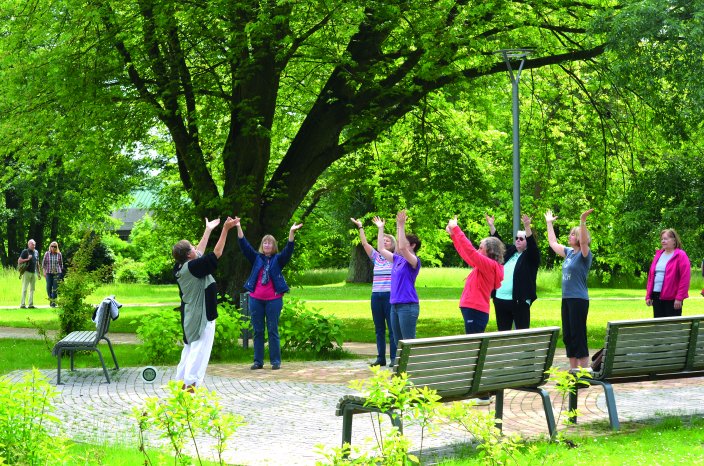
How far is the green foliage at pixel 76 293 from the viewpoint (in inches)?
612

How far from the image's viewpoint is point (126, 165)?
21859 mm

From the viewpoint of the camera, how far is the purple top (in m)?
11.8

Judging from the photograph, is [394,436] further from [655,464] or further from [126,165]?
[126,165]

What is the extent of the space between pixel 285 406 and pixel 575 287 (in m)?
3.28

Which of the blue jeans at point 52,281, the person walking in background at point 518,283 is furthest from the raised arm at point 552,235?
the blue jeans at point 52,281

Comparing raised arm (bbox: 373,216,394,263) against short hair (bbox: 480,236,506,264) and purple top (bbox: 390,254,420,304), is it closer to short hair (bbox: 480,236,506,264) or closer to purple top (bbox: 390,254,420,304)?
purple top (bbox: 390,254,420,304)

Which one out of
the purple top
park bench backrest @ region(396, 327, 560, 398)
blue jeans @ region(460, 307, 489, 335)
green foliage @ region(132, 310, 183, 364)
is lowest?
green foliage @ region(132, 310, 183, 364)

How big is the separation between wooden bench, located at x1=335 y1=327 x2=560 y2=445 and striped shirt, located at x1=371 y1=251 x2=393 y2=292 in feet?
15.8

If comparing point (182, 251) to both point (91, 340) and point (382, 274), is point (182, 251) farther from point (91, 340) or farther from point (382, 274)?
point (382, 274)

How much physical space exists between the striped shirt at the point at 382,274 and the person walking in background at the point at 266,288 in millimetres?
1114

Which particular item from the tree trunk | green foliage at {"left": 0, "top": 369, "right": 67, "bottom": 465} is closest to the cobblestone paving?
green foliage at {"left": 0, "top": 369, "right": 67, "bottom": 465}

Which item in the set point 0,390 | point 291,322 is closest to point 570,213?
point 291,322

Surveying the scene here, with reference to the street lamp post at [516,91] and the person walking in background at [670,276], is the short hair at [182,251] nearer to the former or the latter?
the person walking in background at [670,276]

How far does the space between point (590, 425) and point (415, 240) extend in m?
3.64
